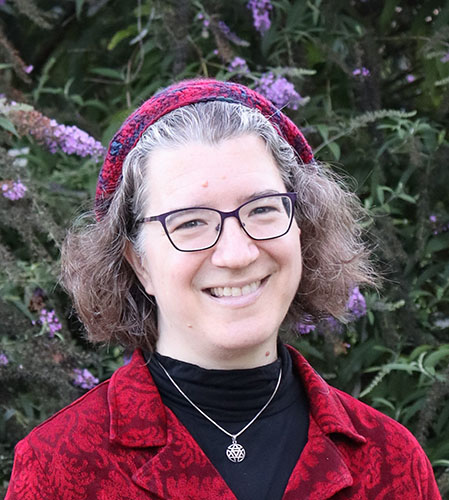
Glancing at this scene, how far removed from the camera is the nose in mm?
1352

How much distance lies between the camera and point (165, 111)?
1.45 meters

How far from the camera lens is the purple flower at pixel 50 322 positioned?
1917mm

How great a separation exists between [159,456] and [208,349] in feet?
0.63

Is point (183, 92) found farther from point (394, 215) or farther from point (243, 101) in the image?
point (394, 215)

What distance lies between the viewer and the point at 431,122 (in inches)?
95.7

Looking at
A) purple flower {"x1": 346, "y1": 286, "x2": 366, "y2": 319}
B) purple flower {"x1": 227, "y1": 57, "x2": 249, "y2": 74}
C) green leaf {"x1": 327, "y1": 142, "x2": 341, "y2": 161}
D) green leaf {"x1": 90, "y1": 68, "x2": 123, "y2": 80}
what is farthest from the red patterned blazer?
green leaf {"x1": 90, "y1": 68, "x2": 123, "y2": 80}

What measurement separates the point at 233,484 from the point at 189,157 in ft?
1.80

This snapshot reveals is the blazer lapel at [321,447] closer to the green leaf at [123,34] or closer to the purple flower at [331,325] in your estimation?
the purple flower at [331,325]

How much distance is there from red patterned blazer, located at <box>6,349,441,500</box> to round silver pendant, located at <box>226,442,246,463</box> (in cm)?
6

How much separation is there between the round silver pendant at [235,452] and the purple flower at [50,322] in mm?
636

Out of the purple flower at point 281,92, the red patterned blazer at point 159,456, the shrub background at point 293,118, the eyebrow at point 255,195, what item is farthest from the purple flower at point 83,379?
Result: the purple flower at point 281,92

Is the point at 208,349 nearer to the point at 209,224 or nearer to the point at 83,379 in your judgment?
the point at 209,224

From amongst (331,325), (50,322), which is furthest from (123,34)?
(331,325)

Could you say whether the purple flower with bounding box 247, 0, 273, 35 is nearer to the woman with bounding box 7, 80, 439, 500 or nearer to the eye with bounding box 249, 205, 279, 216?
the woman with bounding box 7, 80, 439, 500
